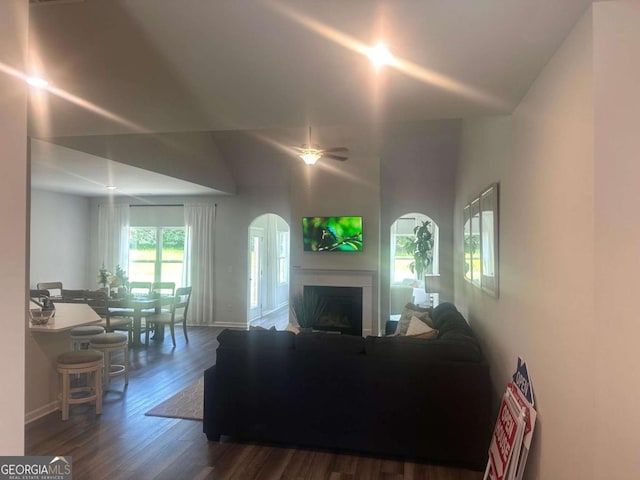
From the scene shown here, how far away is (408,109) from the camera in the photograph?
9.02ft

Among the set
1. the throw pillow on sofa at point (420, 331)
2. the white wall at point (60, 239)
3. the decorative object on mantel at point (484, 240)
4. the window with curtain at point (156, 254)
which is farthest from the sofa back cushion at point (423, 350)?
the white wall at point (60, 239)

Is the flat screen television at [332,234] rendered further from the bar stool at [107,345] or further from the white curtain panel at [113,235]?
the white curtain panel at [113,235]

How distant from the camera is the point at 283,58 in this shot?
2.06 m

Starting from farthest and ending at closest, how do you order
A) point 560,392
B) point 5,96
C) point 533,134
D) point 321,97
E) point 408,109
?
1. point 408,109
2. point 321,97
3. point 533,134
4. point 560,392
5. point 5,96

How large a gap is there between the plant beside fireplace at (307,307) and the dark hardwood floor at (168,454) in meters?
3.14

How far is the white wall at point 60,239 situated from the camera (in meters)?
7.13

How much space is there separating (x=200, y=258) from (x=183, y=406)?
4.36 meters

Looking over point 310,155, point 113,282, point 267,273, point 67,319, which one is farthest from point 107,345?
point 267,273

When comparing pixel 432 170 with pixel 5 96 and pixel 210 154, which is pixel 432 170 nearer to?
pixel 210 154

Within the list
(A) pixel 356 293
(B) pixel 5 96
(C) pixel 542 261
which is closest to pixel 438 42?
(C) pixel 542 261

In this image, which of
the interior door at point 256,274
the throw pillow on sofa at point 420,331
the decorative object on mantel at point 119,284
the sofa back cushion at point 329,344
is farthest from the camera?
the interior door at point 256,274

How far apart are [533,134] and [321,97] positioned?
1.33 metres

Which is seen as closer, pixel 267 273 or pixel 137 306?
pixel 137 306

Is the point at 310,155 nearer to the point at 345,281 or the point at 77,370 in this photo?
the point at 345,281
